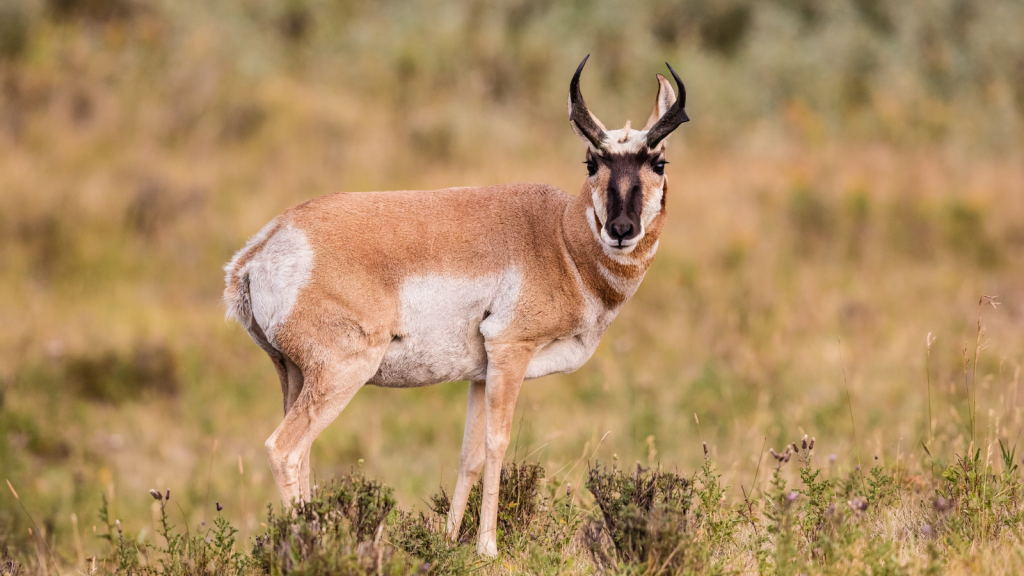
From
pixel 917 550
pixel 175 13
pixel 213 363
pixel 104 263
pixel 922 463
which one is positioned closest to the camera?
pixel 917 550

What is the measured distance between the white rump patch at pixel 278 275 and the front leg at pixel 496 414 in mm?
1144

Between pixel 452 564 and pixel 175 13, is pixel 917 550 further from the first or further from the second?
pixel 175 13

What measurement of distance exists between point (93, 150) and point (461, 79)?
6914 mm

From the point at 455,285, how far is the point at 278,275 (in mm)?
990

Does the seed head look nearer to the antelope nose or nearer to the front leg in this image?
the antelope nose

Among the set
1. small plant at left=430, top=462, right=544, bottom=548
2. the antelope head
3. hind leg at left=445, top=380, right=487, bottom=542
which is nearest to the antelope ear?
the antelope head

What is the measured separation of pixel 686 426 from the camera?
448 inches

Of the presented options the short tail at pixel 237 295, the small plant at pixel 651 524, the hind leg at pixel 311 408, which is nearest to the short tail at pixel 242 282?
the short tail at pixel 237 295

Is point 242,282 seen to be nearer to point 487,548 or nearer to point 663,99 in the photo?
point 487,548

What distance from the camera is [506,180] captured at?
15.5 metres

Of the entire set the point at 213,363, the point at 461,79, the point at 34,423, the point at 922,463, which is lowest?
the point at 922,463

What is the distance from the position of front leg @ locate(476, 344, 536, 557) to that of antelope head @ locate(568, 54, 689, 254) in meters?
0.85

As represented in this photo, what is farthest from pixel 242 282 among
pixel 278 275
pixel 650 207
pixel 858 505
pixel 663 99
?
pixel 858 505

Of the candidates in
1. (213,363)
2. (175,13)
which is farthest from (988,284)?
(175,13)
